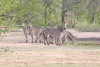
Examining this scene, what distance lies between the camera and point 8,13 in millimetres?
4801

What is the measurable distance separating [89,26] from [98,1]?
13.7m

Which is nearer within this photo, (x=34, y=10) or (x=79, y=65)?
(x=34, y=10)

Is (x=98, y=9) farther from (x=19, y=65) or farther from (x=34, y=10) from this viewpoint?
→ (x=34, y=10)

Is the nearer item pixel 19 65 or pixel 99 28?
pixel 19 65

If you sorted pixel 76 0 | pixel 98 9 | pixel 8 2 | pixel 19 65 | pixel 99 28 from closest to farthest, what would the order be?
pixel 8 2
pixel 19 65
pixel 98 9
pixel 76 0
pixel 99 28

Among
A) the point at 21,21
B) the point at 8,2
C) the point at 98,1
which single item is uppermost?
the point at 98,1

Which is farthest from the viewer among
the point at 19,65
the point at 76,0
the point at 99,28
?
the point at 99,28

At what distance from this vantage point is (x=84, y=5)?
67.5 ft

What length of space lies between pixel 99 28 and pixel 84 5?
13.0 meters

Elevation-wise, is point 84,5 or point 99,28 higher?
point 84,5

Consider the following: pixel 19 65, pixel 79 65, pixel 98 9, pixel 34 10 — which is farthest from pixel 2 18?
pixel 98 9

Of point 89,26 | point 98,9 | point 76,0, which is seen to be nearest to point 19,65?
point 98,9

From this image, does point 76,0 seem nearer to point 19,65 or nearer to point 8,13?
point 19,65

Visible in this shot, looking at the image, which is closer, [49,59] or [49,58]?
[49,59]
